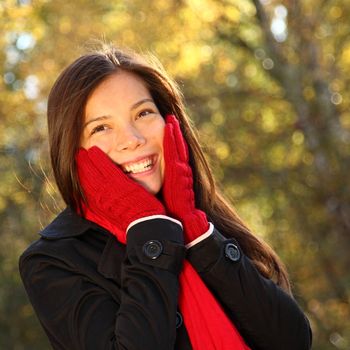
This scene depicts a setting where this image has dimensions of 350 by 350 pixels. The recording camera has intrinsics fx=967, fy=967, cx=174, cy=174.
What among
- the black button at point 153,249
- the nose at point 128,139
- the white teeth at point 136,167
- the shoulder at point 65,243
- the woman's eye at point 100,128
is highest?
the woman's eye at point 100,128

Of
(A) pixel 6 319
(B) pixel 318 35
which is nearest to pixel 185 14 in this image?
(B) pixel 318 35

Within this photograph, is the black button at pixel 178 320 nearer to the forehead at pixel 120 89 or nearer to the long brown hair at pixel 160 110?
the long brown hair at pixel 160 110

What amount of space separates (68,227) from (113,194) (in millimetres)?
176

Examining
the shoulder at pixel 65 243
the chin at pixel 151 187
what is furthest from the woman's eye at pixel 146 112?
the shoulder at pixel 65 243

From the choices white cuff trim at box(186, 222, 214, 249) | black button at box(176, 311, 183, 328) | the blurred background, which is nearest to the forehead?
white cuff trim at box(186, 222, 214, 249)

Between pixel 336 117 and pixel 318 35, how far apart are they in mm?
1085

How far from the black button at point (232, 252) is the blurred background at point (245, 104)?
7.79 metres

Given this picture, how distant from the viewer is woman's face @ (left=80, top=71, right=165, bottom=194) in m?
2.92

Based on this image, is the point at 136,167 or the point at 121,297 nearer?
the point at 121,297

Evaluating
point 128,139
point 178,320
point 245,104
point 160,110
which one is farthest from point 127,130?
point 245,104

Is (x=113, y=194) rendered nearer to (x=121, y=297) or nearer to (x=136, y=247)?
(x=136, y=247)

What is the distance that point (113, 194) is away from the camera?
286cm

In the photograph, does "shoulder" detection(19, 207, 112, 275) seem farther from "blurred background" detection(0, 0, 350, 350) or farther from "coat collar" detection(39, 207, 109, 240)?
"blurred background" detection(0, 0, 350, 350)

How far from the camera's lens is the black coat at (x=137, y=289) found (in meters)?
2.60
